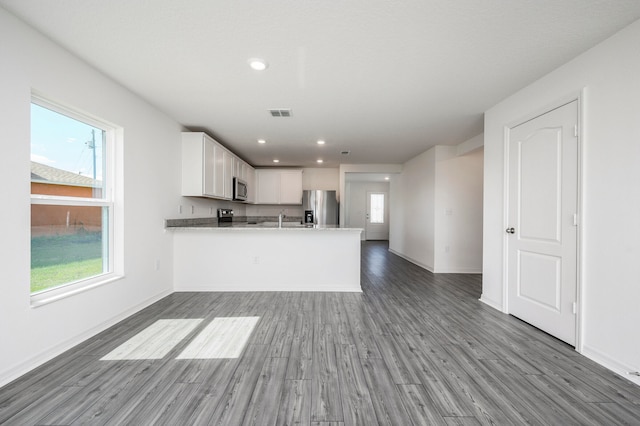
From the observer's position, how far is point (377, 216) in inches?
435

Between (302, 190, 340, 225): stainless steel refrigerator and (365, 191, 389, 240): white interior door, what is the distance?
171 inches

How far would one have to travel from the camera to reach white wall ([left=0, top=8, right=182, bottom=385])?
1.75m

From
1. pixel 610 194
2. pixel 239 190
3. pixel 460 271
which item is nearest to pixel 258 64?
pixel 610 194

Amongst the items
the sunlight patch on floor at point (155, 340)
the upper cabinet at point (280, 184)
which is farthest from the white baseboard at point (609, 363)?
the upper cabinet at point (280, 184)

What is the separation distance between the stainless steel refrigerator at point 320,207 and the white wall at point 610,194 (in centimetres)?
495

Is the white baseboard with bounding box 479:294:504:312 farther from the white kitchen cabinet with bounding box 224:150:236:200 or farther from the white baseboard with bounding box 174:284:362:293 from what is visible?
the white kitchen cabinet with bounding box 224:150:236:200

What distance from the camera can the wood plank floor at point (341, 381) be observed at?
→ 1.49m

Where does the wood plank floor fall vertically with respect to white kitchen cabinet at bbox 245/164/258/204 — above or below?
below

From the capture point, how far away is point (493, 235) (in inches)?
129

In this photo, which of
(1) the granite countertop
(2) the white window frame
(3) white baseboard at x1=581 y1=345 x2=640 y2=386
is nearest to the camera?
(3) white baseboard at x1=581 y1=345 x2=640 y2=386

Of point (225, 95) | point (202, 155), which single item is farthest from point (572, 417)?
point (202, 155)

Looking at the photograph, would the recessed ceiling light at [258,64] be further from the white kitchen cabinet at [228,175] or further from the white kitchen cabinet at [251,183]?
the white kitchen cabinet at [251,183]

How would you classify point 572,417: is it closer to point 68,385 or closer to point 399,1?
point 399,1

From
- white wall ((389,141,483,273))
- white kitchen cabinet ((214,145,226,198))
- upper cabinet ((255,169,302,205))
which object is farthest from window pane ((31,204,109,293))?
white wall ((389,141,483,273))
